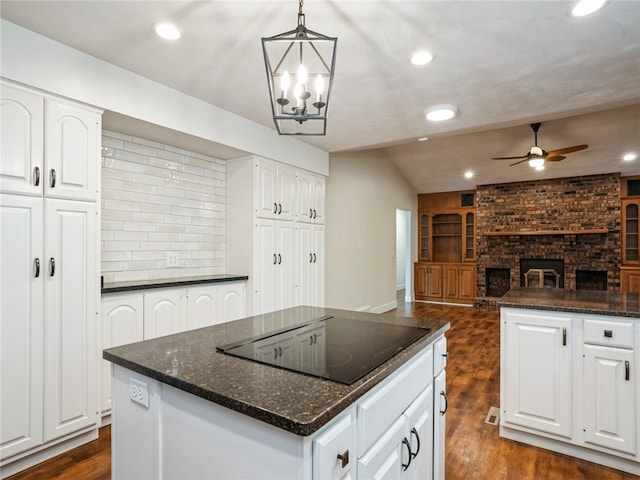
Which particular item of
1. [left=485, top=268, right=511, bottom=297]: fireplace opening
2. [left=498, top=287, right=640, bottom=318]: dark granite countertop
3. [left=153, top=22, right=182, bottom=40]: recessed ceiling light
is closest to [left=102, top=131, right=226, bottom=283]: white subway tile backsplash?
[left=153, top=22, right=182, bottom=40]: recessed ceiling light

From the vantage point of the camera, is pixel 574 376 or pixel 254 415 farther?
pixel 574 376

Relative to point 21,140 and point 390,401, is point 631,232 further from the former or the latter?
point 21,140

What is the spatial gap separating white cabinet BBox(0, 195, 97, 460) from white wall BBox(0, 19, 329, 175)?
27.7 inches

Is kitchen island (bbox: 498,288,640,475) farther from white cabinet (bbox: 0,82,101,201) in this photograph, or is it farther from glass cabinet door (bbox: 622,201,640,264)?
glass cabinet door (bbox: 622,201,640,264)

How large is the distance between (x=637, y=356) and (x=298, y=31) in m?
2.47

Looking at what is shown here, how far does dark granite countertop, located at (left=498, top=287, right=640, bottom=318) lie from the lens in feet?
6.73

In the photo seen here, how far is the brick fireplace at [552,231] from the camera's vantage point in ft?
20.6

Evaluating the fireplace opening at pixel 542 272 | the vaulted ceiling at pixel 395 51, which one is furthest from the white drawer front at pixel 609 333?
the fireplace opening at pixel 542 272

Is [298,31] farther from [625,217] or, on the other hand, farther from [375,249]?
[625,217]

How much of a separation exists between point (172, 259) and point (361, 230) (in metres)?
3.28

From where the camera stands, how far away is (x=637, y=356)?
6.49ft

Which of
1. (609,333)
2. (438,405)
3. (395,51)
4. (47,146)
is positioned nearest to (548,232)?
(609,333)

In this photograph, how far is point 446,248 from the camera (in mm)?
8078

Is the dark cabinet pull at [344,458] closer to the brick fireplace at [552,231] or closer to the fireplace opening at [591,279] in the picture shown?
the brick fireplace at [552,231]
